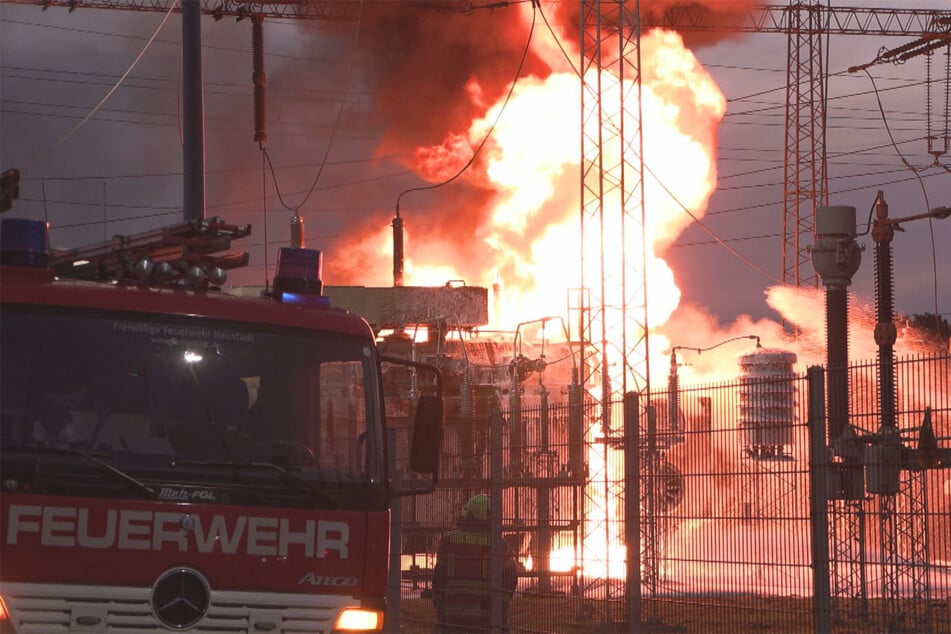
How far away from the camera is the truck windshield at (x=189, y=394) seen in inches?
344

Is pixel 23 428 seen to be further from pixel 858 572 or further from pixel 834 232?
pixel 834 232

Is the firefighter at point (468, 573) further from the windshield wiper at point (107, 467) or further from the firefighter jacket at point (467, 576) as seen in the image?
the windshield wiper at point (107, 467)

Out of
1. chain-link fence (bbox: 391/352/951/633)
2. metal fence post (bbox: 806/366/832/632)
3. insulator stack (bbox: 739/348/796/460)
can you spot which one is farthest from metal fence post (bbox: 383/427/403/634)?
metal fence post (bbox: 806/366/832/632)

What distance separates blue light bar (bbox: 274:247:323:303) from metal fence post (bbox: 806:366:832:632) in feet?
11.2

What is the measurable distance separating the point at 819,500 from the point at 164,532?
4.44 metres

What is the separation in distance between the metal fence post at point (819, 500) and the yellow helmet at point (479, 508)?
201 inches

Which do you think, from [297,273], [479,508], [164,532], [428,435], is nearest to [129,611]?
[164,532]

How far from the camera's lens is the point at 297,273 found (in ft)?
34.1

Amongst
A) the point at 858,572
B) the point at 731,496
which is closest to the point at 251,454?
the point at 731,496

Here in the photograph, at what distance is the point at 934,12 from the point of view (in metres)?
71.1

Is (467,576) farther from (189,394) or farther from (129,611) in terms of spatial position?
(129,611)

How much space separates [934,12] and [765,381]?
64.7 meters

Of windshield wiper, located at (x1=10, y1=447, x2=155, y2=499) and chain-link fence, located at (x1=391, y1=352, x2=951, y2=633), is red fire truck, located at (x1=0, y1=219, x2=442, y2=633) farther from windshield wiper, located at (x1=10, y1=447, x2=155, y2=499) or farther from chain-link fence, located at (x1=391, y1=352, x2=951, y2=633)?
chain-link fence, located at (x1=391, y1=352, x2=951, y2=633)

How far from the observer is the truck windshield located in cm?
875
